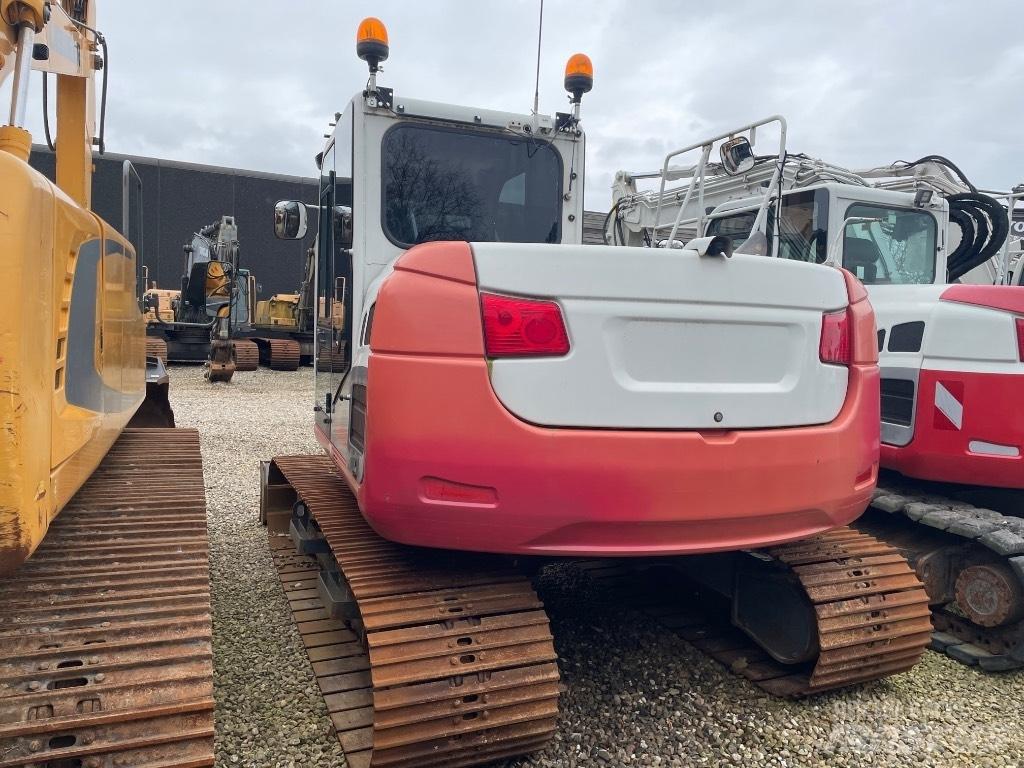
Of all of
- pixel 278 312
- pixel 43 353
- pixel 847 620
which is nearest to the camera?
pixel 43 353

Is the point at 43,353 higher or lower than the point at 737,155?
lower

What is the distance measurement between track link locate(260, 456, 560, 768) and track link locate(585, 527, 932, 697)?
106 cm

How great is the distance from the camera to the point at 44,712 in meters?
1.58

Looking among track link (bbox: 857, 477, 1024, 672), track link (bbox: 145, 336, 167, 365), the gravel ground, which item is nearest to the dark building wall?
track link (bbox: 145, 336, 167, 365)

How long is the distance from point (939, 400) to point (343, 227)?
→ 2.88 meters

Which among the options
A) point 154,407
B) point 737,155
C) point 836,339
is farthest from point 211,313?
point 836,339

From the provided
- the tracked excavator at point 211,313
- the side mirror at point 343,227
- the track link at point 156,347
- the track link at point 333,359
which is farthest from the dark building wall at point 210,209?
the side mirror at point 343,227

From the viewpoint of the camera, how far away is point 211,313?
17578 mm

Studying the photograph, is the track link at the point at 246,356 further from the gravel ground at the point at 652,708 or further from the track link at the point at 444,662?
the track link at the point at 444,662

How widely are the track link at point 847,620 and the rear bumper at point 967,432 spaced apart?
2.60 ft

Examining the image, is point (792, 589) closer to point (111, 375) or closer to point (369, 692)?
point (369, 692)

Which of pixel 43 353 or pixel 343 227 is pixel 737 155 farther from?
pixel 43 353

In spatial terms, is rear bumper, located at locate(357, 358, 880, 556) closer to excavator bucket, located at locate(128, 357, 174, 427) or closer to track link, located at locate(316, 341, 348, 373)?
track link, located at locate(316, 341, 348, 373)

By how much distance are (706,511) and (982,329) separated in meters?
2.16
